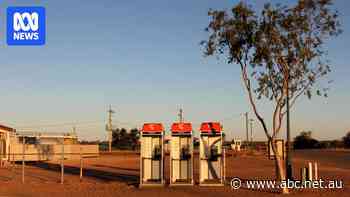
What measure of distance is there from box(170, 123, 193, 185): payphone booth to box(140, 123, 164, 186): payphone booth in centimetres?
53

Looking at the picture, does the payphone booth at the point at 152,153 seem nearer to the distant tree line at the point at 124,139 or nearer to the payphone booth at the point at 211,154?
the payphone booth at the point at 211,154

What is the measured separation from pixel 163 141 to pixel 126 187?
252 cm

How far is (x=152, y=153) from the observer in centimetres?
2314

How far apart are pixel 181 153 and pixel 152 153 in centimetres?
128

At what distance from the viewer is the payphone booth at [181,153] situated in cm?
2284

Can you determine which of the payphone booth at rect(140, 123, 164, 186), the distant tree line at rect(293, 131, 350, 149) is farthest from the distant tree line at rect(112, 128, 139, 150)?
the payphone booth at rect(140, 123, 164, 186)

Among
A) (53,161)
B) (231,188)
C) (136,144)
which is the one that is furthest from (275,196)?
(136,144)

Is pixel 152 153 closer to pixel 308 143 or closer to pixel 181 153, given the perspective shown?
pixel 181 153

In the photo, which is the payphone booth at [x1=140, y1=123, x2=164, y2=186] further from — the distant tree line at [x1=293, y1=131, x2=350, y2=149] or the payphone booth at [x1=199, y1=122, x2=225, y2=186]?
the distant tree line at [x1=293, y1=131, x2=350, y2=149]

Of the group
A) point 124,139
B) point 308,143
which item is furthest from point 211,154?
point 124,139

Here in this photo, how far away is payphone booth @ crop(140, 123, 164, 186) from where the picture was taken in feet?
74.8

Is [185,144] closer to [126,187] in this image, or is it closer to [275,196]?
[126,187]

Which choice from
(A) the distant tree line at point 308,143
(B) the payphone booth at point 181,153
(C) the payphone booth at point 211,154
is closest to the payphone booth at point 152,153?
(B) the payphone booth at point 181,153

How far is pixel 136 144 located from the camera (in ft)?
369
